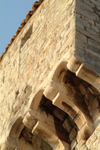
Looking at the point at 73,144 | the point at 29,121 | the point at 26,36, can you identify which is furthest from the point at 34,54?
the point at 73,144

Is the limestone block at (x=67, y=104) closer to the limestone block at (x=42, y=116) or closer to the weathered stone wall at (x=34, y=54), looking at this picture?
the limestone block at (x=42, y=116)

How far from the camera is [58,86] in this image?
21.1 feet

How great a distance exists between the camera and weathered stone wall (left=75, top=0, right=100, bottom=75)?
6359 mm

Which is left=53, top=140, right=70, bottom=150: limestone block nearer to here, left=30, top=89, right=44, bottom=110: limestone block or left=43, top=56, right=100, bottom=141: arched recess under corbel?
left=43, top=56, right=100, bottom=141: arched recess under corbel

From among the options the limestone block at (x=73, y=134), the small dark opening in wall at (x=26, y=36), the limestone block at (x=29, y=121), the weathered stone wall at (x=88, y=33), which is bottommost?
the limestone block at (x=29, y=121)

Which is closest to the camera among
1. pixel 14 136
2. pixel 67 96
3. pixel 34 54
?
pixel 67 96

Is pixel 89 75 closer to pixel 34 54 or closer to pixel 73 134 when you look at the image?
pixel 73 134

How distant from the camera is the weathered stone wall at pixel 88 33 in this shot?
250 inches

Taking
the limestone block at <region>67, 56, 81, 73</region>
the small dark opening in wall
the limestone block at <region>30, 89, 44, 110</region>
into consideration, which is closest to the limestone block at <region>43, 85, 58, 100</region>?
the limestone block at <region>30, 89, 44, 110</region>

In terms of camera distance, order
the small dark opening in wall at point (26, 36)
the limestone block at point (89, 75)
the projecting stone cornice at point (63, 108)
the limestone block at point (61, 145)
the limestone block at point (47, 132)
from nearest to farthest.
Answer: the limestone block at point (89, 75) < the projecting stone cornice at point (63, 108) < the limestone block at point (61, 145) < the limestone block at point (47, 132) < the small dark opening in wall at point (26, 36)

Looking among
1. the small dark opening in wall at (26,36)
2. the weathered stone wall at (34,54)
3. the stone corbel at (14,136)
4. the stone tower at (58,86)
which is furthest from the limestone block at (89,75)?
the small dark opening in wall at (26,36)

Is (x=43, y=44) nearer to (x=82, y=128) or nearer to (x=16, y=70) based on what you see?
(x=16, y=70)

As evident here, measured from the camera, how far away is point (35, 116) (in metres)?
6.73

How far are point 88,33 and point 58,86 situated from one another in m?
0.94
